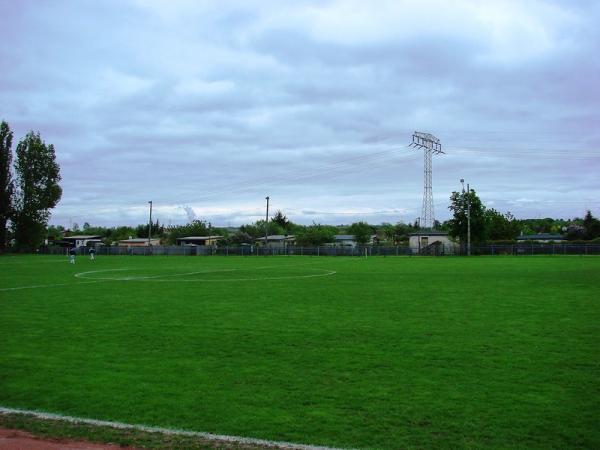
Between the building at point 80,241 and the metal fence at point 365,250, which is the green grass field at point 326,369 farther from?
the building at point 80,241

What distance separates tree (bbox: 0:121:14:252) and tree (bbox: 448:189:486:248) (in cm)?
6475

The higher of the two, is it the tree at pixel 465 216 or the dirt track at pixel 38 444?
the tree at pixel 465 216

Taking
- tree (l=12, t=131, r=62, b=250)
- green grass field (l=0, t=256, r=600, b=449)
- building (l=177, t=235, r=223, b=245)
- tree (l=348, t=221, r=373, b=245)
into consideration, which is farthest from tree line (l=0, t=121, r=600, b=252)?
green grass field (l=0, t=256, r=600, b=449)

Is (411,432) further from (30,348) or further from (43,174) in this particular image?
(43,174)

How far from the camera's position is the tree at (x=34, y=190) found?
261ft

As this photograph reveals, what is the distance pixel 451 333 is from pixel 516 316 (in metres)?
3.08

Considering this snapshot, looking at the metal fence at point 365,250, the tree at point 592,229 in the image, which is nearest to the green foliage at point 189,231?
the metal fence at point 365,250

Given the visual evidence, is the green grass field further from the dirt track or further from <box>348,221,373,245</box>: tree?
<box>348,221,373,245</box>: tree

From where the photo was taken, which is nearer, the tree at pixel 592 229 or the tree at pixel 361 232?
the tree at pixel 592 229

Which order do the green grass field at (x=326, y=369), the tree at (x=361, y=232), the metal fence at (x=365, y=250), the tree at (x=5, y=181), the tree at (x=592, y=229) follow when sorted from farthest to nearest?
the tree at (x=361, y=232) → the tree at (x=592, y=229) → the tree at (x=5, y=181) → the metal fence at (x=365, y=250) → the green grass field at (x=326, y=369)

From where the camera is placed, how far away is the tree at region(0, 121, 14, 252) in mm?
78375

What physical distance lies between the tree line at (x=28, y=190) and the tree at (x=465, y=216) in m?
60.6

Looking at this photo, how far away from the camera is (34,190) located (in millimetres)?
80812

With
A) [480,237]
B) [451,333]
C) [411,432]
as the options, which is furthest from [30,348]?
[480,237]
